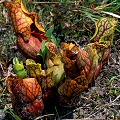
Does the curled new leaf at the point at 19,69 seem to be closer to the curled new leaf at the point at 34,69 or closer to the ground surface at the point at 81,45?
the curled new leaf at the point at 34,69

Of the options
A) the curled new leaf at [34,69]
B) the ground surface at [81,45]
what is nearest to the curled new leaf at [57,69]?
the curled new leaf at [34,69]

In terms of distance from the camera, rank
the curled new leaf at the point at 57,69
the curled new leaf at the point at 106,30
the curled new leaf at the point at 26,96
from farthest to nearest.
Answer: the curled new leaf at the point at 106,30 → the curled new leaf at the point at 57,69 → the curled new leaf at the point at 26,96

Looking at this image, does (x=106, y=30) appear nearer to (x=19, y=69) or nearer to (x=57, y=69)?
(x=57, y=69)

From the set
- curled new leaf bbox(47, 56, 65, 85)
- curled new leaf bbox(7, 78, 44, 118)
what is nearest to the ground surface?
curled new leaf bbox(7, 78, 44, 118)

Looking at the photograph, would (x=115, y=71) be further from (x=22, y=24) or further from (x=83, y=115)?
(x=22, y=24)

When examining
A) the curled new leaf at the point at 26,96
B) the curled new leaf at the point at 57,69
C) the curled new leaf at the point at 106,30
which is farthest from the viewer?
the curled new leaf at the point at 106,30

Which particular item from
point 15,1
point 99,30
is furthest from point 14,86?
point 99,30

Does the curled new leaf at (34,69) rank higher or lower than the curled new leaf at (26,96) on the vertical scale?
higher
